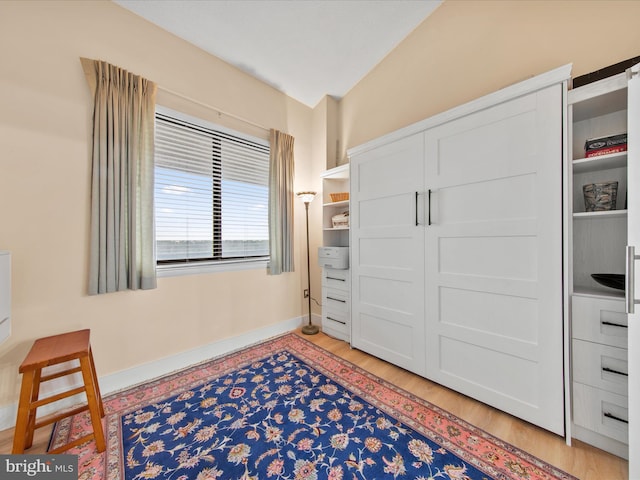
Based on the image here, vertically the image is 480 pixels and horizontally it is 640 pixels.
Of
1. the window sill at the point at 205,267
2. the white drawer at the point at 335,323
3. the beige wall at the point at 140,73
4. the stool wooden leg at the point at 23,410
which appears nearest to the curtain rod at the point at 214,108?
the beige wall at the point at 140,73

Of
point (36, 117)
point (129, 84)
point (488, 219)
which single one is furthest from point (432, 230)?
point (36, 117)

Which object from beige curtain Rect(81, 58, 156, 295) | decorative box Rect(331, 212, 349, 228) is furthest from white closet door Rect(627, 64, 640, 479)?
beige curtain Rect(81, 58, 156, 295)

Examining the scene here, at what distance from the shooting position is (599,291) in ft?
4.56

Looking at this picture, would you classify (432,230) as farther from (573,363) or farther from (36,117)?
(36,117)

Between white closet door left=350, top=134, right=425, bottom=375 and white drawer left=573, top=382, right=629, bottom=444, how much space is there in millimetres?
852

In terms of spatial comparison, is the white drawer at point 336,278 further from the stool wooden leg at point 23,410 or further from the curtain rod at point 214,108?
the stool wooden leg at point 23,410

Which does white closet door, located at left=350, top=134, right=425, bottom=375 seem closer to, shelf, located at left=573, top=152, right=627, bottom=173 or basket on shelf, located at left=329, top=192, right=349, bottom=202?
basket on shelf, located at left=329, top=192, right=349, bottom=202

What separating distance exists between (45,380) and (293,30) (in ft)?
9.99

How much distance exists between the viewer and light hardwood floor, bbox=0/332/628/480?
3.92 ft

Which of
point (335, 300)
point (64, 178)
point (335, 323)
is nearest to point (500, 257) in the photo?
point (335, 300)

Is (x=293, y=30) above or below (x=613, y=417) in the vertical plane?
above

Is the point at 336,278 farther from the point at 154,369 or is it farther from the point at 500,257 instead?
the point at 154,369

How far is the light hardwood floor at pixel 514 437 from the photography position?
119 cm

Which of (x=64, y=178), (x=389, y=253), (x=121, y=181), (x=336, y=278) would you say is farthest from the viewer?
(x=336, y=278)
